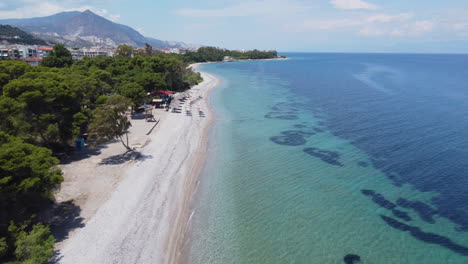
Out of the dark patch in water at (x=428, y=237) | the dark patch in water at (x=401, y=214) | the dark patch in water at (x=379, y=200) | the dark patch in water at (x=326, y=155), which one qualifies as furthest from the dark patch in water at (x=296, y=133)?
the dark patch in water at (x=428, y=237)

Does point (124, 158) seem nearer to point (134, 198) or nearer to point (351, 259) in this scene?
point (134, 198)

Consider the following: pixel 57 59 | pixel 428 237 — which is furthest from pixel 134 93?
pixel 428 237

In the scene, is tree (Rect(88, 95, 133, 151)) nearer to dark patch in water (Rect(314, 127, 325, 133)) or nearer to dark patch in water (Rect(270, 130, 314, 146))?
dark patch in water (Rect(270, 130, 314, 146))

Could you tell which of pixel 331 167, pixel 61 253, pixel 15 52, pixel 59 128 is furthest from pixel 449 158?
pixel 15 52

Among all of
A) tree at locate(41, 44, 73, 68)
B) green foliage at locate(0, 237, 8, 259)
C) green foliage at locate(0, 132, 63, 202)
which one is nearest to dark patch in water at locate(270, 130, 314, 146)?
green foliage at locate(0, 132, 63, 202)

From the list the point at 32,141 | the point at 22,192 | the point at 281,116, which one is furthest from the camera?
the point at 281,116

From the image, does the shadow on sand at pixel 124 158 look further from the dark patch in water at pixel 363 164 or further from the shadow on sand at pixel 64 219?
the dark patch in water at pixel 363 164
